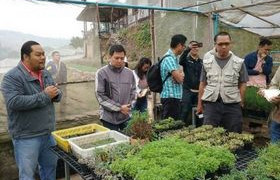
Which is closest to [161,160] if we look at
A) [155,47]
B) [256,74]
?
[155,47]

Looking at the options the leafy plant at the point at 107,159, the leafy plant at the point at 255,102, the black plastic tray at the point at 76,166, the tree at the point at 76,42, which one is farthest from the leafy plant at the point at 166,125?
the leafy plant at the point at 255,102

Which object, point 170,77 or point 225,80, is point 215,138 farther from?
point 170,77

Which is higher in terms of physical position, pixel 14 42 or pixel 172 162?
pixel 14 42

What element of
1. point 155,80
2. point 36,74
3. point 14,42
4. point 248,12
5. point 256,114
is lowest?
point 256,114

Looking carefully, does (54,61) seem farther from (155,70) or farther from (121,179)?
(121,179)

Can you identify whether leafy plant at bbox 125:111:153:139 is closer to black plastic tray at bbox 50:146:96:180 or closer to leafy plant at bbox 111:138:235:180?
leafy plant at bbox 111:138:235:180

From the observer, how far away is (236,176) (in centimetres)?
183

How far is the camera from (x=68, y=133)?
296cm

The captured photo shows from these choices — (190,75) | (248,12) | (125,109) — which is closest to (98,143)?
(125,109)

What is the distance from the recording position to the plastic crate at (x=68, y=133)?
104 inches

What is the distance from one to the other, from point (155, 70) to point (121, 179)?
2568 mm

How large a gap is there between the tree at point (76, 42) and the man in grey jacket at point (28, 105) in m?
1.35

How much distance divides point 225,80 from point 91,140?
1697 mm

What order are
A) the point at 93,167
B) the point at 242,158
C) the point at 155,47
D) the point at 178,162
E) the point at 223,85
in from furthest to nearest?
the point at 155,47, the point at 223,85, the point at 242,158, the point at 93,167, the point at 178,162
